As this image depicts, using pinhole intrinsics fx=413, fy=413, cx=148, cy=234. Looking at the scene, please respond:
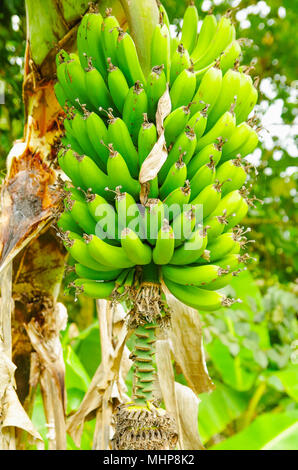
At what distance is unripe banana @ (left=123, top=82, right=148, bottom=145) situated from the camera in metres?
0.77

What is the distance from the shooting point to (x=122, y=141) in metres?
0.79

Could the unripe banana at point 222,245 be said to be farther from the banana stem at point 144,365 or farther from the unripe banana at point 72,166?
the unripe banana at point 72,166

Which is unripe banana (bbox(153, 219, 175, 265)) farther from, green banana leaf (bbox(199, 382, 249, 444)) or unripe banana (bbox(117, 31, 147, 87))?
green banana leaf (bbox(199, 382, 249, 444))

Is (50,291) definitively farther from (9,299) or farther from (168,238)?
(168,238)

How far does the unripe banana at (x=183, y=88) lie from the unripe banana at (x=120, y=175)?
173mm

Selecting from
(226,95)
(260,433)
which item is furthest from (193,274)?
(260,433)

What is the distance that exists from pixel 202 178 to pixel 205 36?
41 centimetres

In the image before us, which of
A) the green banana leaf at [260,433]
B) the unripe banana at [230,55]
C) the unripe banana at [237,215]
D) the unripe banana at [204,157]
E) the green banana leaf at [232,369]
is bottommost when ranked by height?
the green banana leaf at [260,433]

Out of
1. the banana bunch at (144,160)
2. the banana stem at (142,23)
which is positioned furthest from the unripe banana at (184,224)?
the banana stem at (142,23)

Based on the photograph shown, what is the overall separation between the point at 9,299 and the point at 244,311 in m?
1.38

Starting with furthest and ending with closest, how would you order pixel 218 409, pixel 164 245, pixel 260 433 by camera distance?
pixel 218 409 → pixel 260 433 → pixel 164 245

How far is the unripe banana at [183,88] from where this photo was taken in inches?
31.6

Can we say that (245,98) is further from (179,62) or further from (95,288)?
(95,288)
